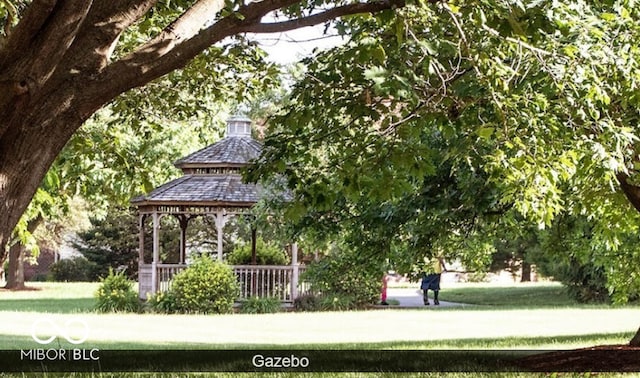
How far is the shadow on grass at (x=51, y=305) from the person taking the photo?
81.3 feet

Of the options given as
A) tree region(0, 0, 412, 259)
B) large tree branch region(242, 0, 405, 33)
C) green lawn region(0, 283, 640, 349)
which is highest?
large tree branch region(242, 0, 405, 33)

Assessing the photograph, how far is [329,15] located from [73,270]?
1609 inches

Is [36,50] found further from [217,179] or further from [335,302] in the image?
[217,179]

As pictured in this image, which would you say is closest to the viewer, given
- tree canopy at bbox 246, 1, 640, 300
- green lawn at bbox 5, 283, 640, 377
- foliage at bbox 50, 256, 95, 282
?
tree canopy at bbox 246, 1, 640, 300

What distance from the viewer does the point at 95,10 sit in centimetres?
511

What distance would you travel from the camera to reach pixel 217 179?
27.0 meters

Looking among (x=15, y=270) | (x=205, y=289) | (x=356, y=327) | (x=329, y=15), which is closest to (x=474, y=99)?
(x=329, y=15)

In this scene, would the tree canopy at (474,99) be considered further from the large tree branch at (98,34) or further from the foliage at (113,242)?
the foliage at (113,242)

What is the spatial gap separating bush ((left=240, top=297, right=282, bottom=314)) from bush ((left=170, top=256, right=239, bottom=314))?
543 mm

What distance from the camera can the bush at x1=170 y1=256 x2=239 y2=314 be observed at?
76.7ft

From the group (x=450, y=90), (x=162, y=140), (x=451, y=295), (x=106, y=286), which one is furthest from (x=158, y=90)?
(x=451, y=295)

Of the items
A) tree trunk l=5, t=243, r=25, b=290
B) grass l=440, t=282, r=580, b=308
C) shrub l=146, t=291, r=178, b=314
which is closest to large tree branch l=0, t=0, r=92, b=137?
shrub l=146, t=291, r=178, b=314

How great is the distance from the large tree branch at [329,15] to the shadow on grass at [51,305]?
1900 cm

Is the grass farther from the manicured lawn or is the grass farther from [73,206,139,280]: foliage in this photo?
[73,206,139,280]: foliage
